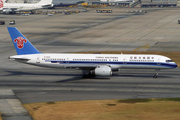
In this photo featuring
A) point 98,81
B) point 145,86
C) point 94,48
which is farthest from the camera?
point 94,48

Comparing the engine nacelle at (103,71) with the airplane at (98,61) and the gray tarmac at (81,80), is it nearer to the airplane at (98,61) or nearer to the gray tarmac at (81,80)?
the airplane at (98,61)

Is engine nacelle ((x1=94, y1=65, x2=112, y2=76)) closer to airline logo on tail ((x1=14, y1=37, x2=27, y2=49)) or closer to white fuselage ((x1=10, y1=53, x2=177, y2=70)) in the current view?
white fuselage ((x1=10, y1=53, x2=177, y2=70))

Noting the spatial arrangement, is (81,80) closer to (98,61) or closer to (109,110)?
(98,61)

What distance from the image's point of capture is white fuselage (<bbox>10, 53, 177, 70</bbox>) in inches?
2052

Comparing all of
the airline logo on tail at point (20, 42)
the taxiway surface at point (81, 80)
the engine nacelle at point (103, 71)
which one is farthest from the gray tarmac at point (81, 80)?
the airline logo on tail at point (20, 42)

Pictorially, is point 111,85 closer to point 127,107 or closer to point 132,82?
point 132,82

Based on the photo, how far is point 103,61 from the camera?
Answer: 52594 millimetres

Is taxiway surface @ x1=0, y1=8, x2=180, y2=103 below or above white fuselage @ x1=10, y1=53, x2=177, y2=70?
below

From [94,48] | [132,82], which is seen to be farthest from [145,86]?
[94,48]

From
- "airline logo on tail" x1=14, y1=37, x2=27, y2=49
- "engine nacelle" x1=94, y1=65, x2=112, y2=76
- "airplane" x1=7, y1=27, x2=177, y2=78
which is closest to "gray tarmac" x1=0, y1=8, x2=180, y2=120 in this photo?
"engine nacelle" x1=94, y1=65, x2=112, y2=76

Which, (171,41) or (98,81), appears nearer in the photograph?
(98,81)

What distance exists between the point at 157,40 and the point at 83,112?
74.6 metres

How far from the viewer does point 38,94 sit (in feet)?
144

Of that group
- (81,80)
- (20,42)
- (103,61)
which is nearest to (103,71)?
(103,61)
